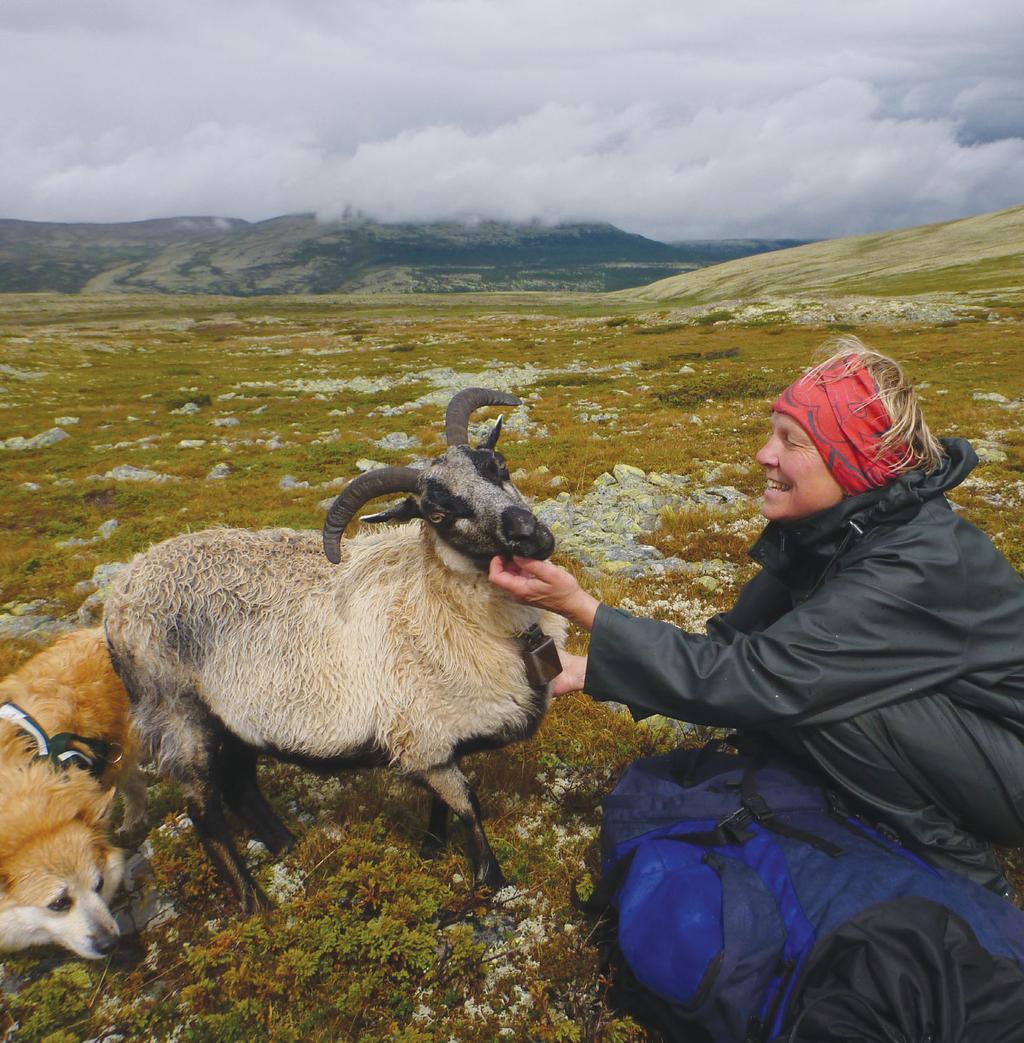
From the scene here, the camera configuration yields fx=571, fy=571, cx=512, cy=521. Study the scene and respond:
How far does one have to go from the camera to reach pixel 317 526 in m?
12.4

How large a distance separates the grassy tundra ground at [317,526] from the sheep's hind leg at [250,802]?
147 millimetres

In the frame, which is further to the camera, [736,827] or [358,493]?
[358,493]

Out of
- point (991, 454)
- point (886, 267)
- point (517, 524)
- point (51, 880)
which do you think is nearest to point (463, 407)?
point (517, 524)

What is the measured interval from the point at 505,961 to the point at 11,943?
10.8 feet

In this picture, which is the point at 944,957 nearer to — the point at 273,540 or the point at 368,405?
the point at 273,540

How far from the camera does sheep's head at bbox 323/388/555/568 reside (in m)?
3.95

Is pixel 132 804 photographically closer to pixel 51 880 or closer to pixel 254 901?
pixel 51 880

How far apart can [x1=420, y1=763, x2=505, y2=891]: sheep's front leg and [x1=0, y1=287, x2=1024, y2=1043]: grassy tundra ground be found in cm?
15

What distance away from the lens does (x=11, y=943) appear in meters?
3.80

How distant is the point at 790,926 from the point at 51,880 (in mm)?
4623

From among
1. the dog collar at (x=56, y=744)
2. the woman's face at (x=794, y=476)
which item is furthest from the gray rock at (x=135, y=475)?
the woman's face at (x=794, y=476)

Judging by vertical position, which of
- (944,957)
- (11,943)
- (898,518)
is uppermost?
(898,518)

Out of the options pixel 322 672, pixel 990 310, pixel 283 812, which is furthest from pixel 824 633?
pixel 990 310

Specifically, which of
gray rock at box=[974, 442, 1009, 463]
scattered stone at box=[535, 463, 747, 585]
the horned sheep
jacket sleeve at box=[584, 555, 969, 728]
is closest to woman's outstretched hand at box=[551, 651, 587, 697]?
the horned sheep
